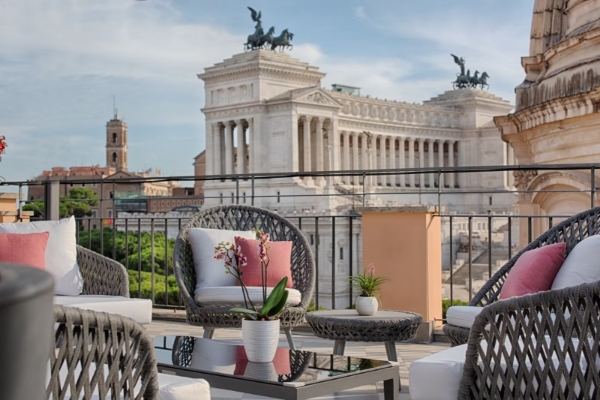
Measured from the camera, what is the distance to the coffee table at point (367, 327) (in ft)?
11.3

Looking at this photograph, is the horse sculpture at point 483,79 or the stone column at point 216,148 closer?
the stone column at point 216,148

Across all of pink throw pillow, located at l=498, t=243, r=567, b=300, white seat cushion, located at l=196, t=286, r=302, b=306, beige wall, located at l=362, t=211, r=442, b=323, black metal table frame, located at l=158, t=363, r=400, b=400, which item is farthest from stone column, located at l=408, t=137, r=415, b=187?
black metal table frame, located at l=158, t=363, r=400, b=400

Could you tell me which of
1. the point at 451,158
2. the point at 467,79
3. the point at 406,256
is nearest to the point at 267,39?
the point at 451,158

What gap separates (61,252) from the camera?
13.3 feet

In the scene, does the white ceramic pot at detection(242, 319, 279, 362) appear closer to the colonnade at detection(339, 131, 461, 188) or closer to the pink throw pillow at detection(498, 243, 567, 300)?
the pink throw pillow at detection(498, 243, 567, 300)

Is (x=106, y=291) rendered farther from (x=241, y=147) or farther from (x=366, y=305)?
(x=241, y=147)

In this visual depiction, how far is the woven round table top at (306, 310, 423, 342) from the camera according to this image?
11.3ft

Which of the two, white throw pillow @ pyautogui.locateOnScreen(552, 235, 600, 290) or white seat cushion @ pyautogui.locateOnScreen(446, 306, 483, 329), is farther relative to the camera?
white seat cushion @ pyautogui.locateOnScreen(446, 306, 483, 329)

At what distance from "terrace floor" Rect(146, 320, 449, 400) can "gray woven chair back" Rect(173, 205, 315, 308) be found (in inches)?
19.7

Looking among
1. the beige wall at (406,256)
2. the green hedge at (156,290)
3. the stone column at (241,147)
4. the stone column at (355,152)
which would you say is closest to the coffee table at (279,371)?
the beige wall at (406,256)

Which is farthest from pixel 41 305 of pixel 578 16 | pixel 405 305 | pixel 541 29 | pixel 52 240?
pixel 541 29

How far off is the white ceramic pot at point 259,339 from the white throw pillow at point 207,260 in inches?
62.5

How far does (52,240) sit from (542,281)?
7.97 feet

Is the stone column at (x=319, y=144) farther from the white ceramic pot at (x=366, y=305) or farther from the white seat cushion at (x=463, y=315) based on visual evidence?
the white seat cushion at (x=463, y=315)
